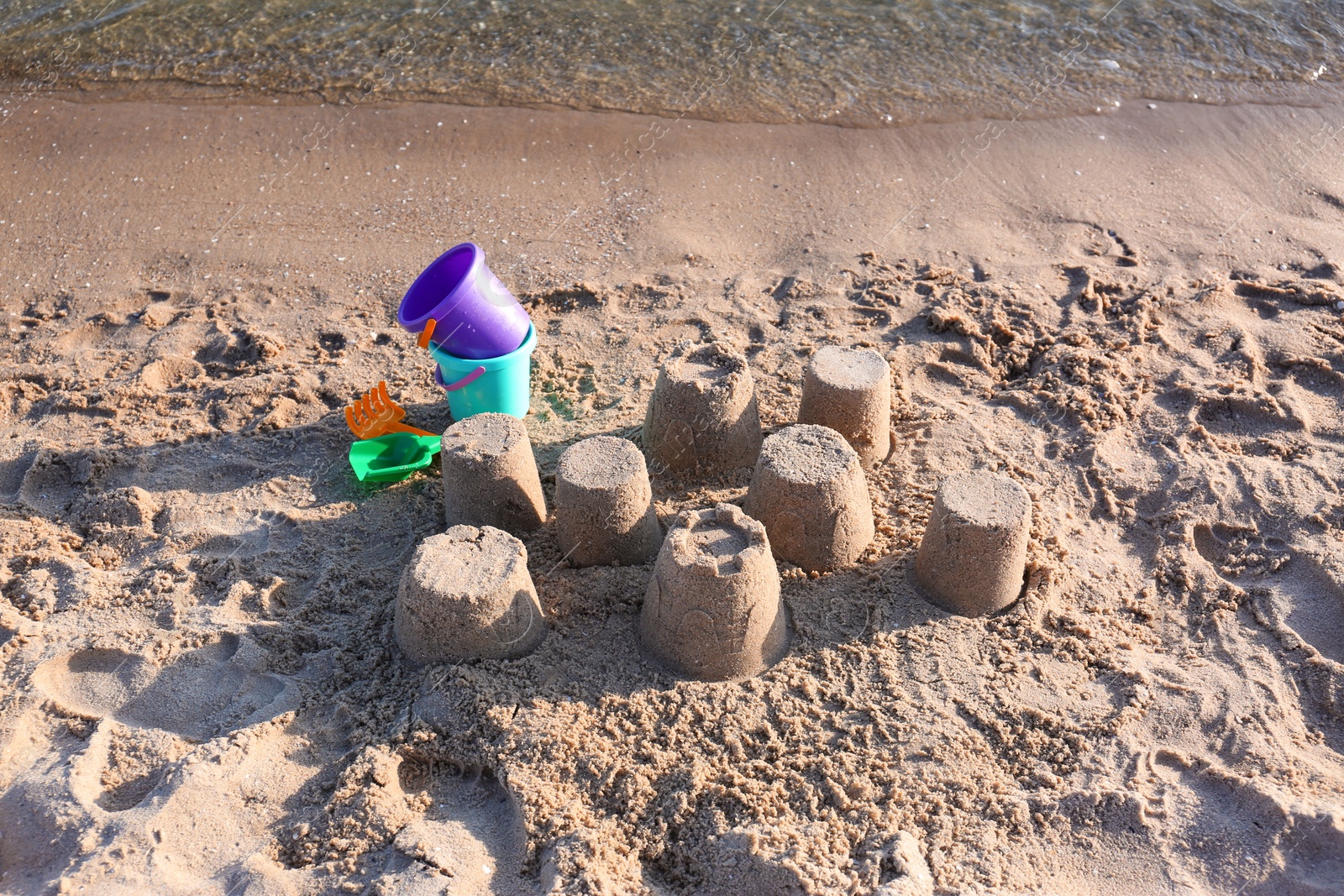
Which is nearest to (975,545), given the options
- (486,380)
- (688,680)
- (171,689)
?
(688,680)

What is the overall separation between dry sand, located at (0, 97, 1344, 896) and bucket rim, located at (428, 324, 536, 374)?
1.18ft

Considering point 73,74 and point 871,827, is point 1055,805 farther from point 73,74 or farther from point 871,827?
point 73,74

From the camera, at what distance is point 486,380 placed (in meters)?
3.60

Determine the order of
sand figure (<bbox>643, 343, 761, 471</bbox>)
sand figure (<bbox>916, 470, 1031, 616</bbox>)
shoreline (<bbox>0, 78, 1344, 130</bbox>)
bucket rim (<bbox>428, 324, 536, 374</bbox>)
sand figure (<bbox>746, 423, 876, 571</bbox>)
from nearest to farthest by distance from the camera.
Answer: sand figure (<bbox>916, 470, 1031, 616</bbox>)
sand figure (<bbox>746, 423, 876, 571</bbox>)
sand figure (<bbox>643, 343, 761, 471</bbox>)
bucket rim (<bbox>428, 324, 536, 374</bbox>)
shoreline (<bbox>0, 78, 1344, 130</bbox>)

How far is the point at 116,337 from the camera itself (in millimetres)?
4305

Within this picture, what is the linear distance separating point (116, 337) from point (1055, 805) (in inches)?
161

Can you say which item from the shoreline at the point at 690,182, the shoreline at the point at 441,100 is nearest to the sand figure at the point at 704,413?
the shoreline at the point at 690,182

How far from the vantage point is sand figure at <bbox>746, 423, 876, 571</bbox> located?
9.70 feet

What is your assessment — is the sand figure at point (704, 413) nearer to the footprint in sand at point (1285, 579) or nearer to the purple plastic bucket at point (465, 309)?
the purple plastic bucket at point (465, 309)

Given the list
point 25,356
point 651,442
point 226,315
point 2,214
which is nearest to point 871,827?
point 651,442

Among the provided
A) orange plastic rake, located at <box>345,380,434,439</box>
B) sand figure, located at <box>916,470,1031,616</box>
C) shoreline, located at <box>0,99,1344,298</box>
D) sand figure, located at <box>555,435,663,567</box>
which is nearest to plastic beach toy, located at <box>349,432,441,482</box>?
orange plastic rake, located at <box>345,380,434,439</box>

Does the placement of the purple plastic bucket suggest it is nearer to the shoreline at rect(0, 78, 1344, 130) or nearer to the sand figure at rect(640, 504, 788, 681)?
the sand figure at rect(640, 504, 788, 681)

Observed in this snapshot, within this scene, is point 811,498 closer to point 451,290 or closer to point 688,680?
point 688,680

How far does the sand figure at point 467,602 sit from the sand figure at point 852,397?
1.18m
